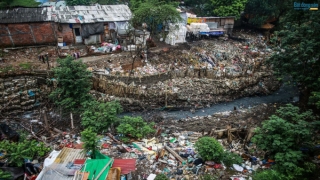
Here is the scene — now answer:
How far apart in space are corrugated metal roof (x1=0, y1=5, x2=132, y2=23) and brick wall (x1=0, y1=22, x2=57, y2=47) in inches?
15.9

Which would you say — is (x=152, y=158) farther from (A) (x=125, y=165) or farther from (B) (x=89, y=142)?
(B) (x=89, y=142)

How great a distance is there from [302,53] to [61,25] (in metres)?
15.3

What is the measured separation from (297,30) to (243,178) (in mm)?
8347

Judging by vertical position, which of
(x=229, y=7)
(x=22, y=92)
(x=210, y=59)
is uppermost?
(x=229, y=7)

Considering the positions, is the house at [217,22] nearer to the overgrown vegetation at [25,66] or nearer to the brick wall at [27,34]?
the brick wall at [27,34]

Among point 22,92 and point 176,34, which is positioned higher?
point 176,34

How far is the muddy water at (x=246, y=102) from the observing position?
1283 cm

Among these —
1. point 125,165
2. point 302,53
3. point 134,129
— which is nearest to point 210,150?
point 125,165

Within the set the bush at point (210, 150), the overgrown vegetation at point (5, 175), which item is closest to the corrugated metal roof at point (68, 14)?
the overgrown vegetation at point (5, 175)

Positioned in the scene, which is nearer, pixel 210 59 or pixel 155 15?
pixel 155 15

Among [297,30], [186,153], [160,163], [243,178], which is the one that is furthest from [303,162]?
[297,30]

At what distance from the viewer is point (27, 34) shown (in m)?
16.0

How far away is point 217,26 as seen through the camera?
21062 mm

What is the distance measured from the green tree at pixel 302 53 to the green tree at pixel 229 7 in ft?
27.0
